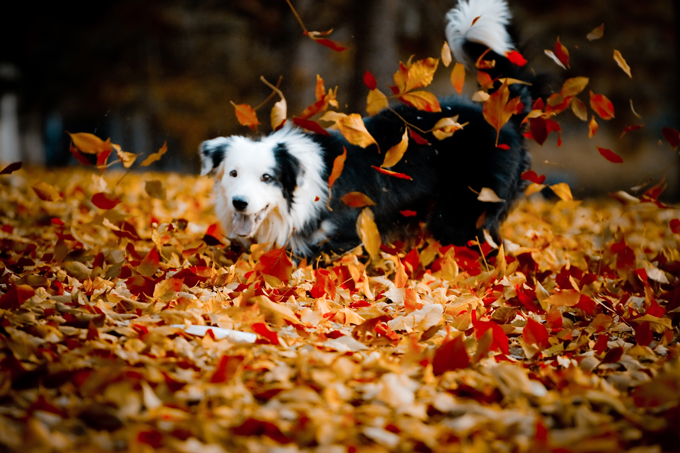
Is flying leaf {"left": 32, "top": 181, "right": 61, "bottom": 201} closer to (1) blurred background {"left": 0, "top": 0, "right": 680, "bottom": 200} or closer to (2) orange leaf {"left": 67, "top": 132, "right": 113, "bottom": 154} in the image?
(2) orange leaf {"left": 67, "top": 132, "right": 113, "bottom": 154}

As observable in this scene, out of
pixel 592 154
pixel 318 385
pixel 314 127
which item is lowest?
pixel 592 154

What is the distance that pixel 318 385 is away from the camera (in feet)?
4.68

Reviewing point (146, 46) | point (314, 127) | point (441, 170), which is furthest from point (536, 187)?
point (146, 46)

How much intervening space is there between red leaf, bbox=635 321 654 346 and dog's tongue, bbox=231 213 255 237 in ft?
5.95

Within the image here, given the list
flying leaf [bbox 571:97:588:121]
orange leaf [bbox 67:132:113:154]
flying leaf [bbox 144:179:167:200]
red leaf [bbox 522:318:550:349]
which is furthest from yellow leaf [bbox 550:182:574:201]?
orange leaf [bbox 67:132:113:154]

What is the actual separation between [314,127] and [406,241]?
1.34m

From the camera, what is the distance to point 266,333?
1.74m

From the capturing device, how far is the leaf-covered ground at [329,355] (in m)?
1.21

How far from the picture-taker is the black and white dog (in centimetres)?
286

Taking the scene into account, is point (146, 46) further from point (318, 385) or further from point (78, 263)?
point (318, 385)

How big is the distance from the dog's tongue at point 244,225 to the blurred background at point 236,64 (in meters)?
5.82

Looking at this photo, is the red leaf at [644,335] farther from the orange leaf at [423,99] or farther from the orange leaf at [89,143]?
the orange leaf at [89,143]

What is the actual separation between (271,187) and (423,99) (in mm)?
914

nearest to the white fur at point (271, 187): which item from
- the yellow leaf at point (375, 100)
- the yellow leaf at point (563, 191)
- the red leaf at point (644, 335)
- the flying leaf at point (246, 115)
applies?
the flying leaf at point (246, 115)
